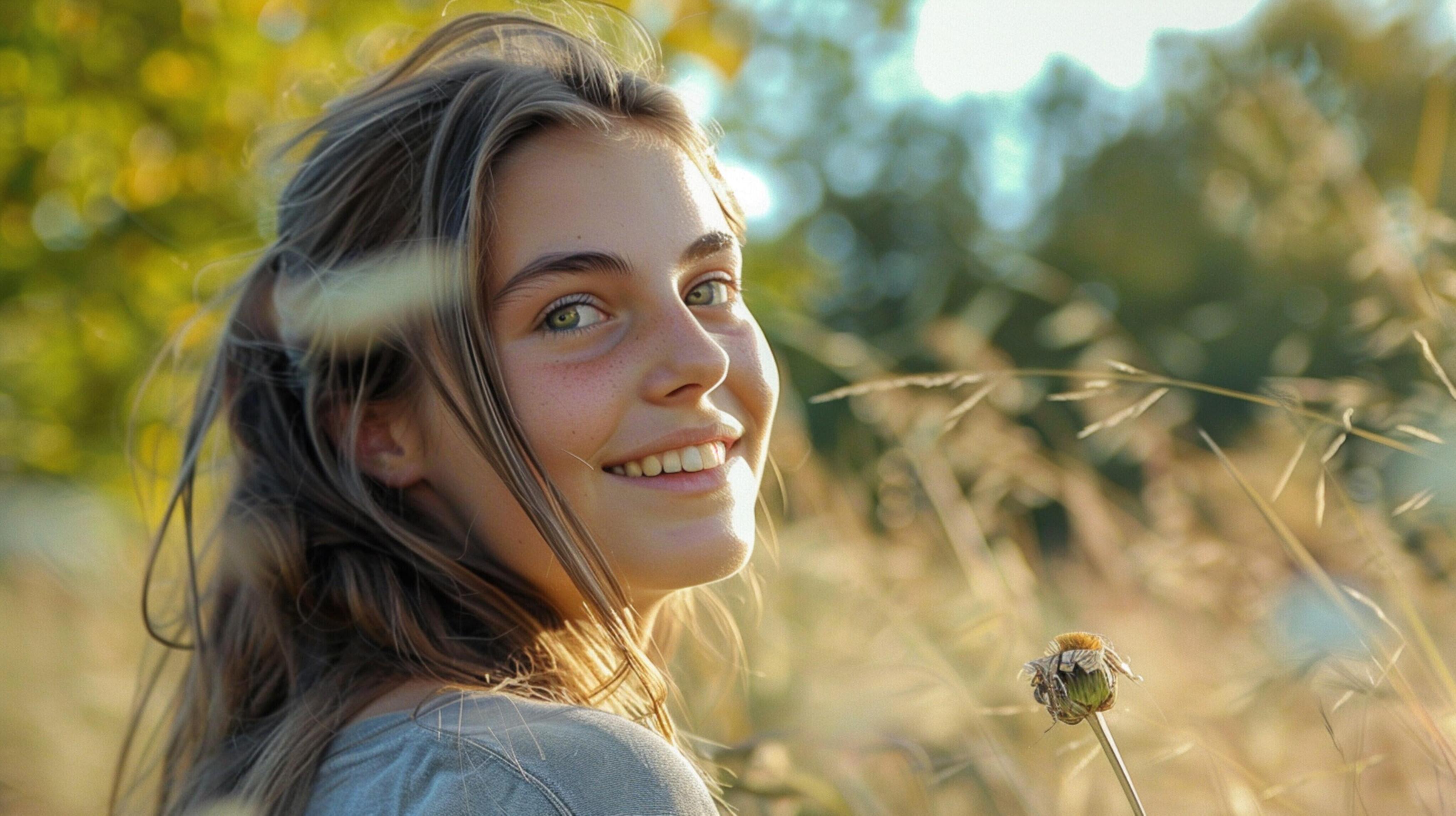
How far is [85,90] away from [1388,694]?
13.3 feet

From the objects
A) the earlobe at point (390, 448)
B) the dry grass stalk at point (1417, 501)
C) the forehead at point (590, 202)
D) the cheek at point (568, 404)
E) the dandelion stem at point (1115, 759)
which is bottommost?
the dandelion stem at point (1115, 759)

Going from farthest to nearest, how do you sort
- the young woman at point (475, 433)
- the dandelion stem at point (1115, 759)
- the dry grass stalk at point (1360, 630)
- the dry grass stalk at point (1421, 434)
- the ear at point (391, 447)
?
the ear at point (391, 447), the young woman at point (475, 433), the dry grass stalk at point (1421, 434), the dry grass stalk at point (1360, 630), the dandelion stem at point (1115, 759)

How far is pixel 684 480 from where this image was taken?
168cm

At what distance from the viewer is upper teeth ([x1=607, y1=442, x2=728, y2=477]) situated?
167cm

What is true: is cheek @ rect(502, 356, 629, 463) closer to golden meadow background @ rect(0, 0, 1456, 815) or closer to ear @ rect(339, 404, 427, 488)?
ear @ rect(339, 404, 427, 488)

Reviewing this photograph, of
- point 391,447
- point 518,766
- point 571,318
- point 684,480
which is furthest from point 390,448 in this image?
point 518,766

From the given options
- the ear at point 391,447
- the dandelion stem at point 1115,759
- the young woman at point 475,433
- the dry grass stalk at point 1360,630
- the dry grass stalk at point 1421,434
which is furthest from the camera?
the ear at point 391,447

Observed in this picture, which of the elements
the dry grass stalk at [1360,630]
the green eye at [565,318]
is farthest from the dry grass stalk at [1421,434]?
the green eye at [565,318]

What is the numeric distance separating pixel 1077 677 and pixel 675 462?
73 cm

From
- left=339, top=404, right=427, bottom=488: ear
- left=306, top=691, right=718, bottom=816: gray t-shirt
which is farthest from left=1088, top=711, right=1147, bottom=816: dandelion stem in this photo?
left=339, top=404, right=427, bottom=488: ear

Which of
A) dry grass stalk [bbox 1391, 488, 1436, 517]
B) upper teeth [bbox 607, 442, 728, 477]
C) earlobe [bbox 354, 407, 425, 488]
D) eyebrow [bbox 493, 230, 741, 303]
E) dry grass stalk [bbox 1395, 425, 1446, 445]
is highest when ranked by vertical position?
eyebrow [bbox 493, 230, 741, 303]

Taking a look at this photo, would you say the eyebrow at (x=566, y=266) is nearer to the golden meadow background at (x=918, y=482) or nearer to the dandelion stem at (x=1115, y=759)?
the golden meadow background at (x=918, y=482)

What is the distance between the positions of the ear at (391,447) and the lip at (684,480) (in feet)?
1.08

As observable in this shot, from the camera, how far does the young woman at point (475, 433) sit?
63.6 inches
